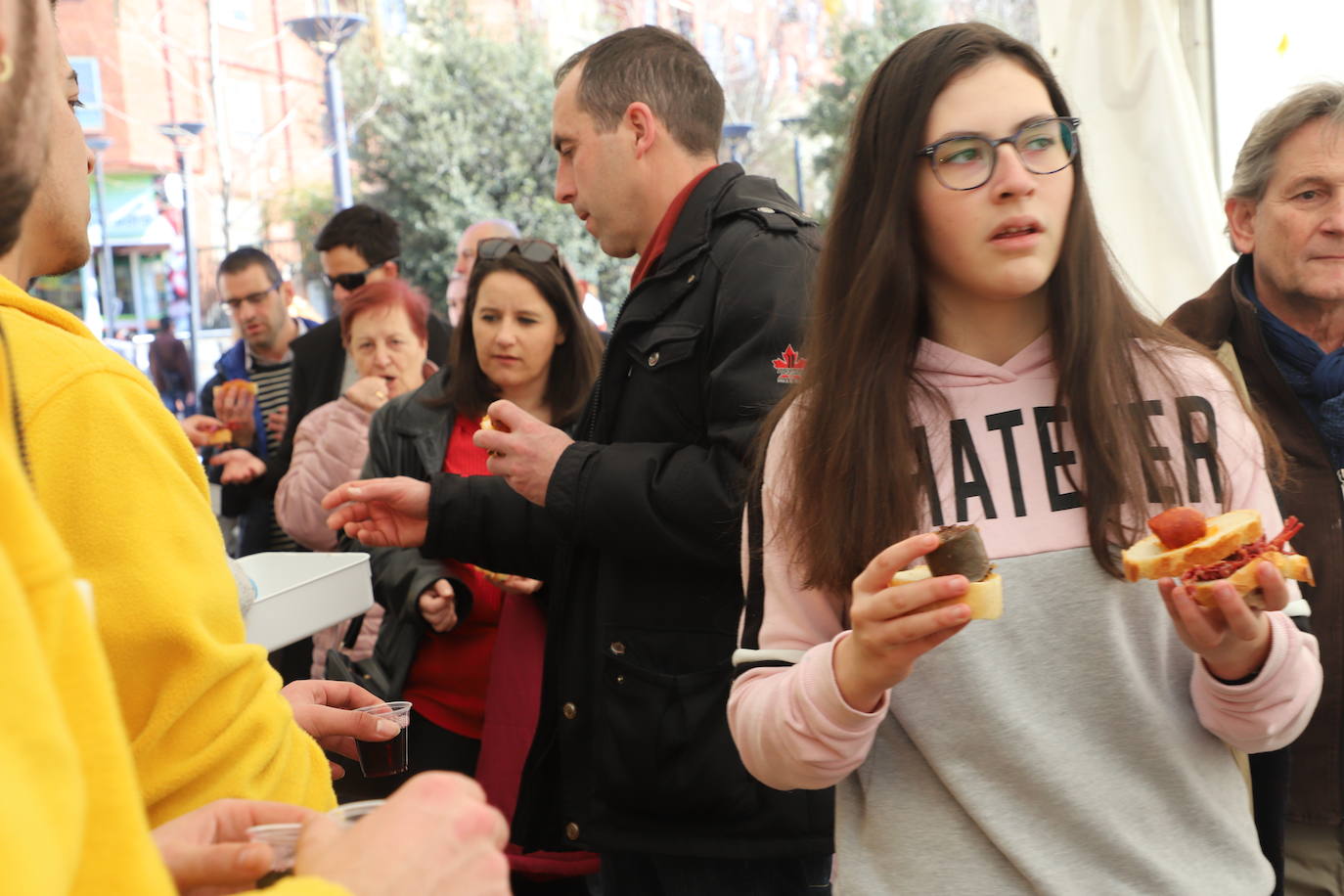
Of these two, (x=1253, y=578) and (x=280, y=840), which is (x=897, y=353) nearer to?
(x=1253, y=578)

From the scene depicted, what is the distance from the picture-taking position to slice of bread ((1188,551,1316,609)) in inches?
59.6

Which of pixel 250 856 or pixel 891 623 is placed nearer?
pixel 250 856

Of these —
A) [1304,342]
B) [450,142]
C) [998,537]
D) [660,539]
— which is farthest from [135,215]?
[998,537]

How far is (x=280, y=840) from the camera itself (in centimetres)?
114

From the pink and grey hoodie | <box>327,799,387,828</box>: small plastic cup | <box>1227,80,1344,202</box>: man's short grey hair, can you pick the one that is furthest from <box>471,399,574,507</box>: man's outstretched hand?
<box>327,799,387,828</box>: small plastic cup

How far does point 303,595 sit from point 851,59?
1926cm

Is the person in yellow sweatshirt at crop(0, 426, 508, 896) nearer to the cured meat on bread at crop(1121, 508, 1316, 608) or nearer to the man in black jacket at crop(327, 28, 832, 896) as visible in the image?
the cured meat on bread at crop(1121, 508, 1316, 608)

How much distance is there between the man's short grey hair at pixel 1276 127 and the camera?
2656 mm

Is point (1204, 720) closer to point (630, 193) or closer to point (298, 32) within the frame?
point (630, 193)

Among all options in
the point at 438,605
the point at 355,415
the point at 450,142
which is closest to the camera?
the point at 438,605

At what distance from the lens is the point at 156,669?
1.25 meters

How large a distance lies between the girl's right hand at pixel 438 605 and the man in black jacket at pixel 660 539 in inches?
17.3

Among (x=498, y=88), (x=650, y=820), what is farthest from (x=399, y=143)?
(x=650, y=820)

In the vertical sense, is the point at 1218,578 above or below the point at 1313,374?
below
